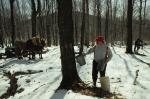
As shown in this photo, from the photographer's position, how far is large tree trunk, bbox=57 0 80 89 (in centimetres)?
1018

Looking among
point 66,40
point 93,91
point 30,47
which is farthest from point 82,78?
point 30,47

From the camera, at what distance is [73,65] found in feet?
34.3

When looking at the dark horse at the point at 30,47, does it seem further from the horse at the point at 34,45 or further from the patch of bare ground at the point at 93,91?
the patch of bare ground at the point at 93,91

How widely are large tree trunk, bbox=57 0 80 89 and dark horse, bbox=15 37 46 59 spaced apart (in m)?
10.7

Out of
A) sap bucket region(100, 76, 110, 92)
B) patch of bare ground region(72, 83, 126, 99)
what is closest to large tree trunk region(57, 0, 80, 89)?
patch of bare ground region(72, 83, 126, 99)

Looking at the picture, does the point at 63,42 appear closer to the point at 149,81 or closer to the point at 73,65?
the point at 73,65

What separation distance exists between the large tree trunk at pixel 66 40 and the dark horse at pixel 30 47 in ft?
35.1

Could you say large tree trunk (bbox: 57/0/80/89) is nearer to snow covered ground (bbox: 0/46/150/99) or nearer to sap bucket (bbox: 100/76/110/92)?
snow covered ground (bbox: 0/46/150/99)

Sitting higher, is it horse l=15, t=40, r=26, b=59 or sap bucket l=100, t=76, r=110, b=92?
horse l=15, t=40, r=26, b=59

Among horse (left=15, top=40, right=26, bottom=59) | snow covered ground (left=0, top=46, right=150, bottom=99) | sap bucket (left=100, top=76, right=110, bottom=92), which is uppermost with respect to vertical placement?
horse (left=15, top=40, right=26, bottom=59)

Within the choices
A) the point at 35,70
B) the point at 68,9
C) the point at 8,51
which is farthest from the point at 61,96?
the point at 8,51

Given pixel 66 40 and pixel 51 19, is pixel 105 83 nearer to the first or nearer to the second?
pixel 66 40

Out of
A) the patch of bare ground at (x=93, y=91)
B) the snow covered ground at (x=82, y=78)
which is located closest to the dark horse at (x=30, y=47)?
the snow covered ground at (x=82, y=78)

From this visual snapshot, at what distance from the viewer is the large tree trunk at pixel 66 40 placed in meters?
10.2
